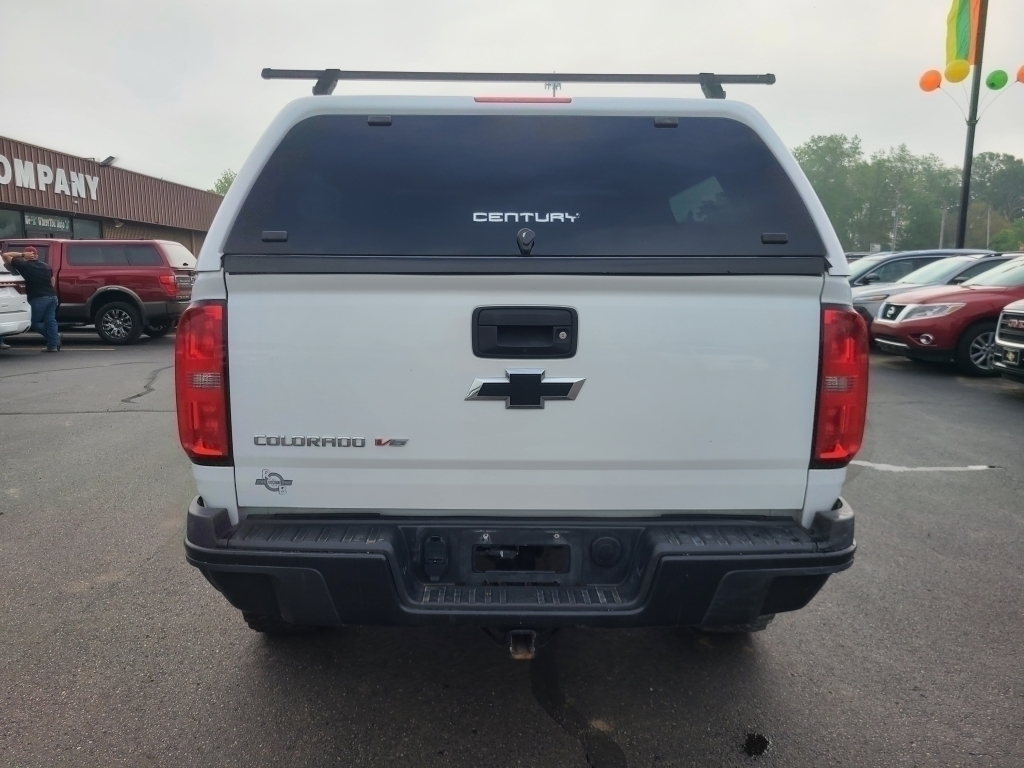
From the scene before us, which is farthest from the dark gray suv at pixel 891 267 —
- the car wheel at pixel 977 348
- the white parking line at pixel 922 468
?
the white parking line at pixel 922 468

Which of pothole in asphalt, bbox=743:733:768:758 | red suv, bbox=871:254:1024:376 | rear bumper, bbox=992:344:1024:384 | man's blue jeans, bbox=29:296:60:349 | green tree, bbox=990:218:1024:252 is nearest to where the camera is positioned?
pothole in asphalt, bbox=743:733:768:758

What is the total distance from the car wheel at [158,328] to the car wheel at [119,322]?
36 centimetres

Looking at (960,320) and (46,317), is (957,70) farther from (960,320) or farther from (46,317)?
(46,317)

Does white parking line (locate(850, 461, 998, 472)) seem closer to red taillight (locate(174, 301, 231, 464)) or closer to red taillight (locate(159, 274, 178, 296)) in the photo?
red taillight (locate(174, 301, 231, 464))

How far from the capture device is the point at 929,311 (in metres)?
9.70

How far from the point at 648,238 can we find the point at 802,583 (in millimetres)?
1141

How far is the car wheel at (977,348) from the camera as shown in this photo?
31.3 feet

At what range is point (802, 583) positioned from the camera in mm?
2227

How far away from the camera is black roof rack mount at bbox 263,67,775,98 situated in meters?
2.80

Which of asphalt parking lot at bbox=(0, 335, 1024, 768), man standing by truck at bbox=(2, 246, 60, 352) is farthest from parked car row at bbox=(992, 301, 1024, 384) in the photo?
man standing by truck at bbox=(2, 246, 60, 352)

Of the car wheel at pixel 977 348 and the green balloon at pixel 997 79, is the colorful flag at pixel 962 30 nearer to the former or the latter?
the green balloon at pixel 997 79

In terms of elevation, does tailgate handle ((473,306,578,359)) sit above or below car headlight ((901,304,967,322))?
above

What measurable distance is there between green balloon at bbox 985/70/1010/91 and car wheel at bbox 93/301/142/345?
63.9 ft

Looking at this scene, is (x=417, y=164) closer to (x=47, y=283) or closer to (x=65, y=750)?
(x=65, y=750)
